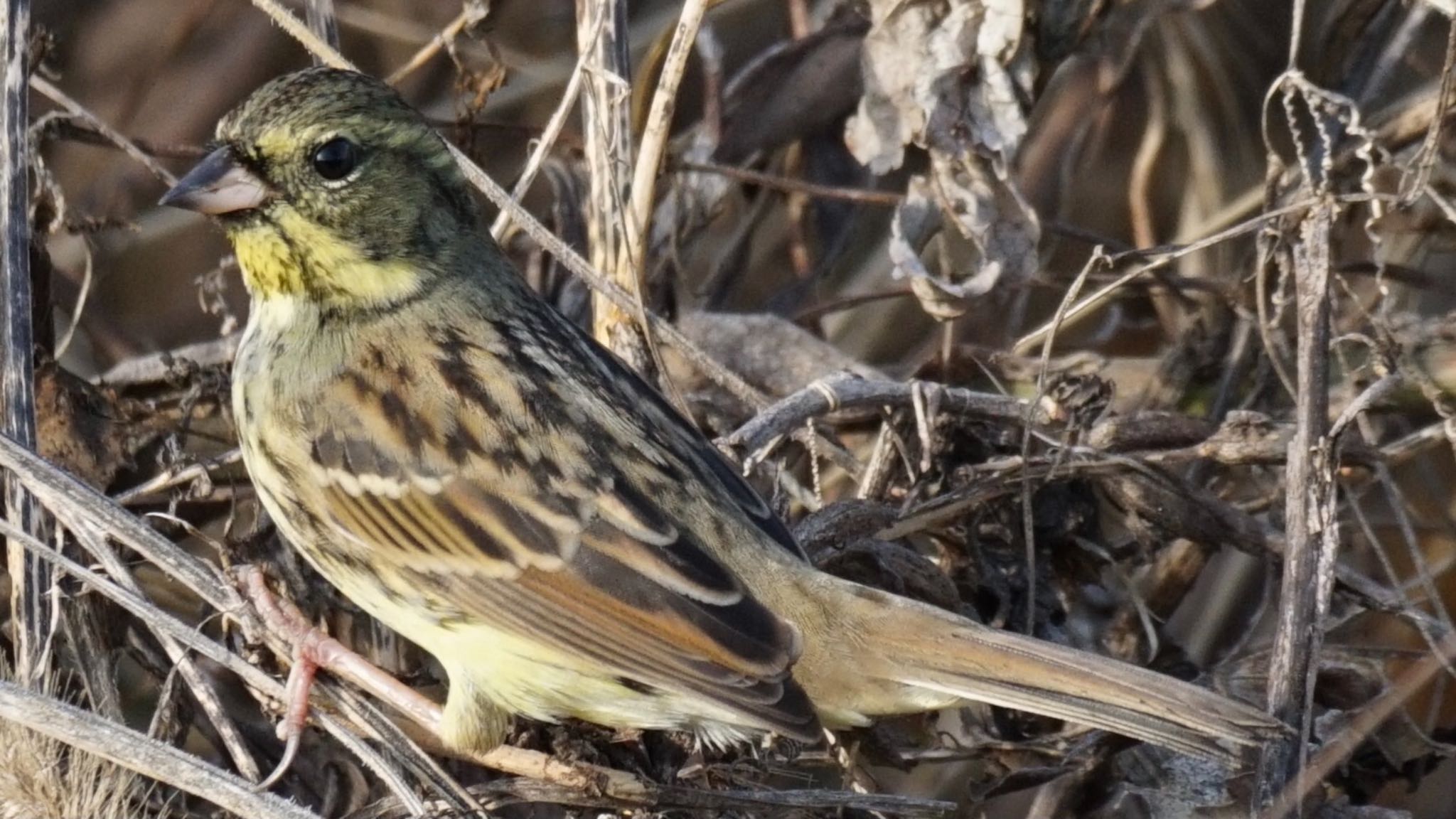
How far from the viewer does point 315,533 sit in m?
3.07

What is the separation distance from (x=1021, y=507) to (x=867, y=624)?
581 millimetres

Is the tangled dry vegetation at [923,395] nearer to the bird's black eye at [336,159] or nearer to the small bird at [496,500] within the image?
the small bird at [496,500]

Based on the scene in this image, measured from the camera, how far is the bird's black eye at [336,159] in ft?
10.0

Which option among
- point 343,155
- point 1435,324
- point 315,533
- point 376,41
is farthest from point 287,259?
point 376,41

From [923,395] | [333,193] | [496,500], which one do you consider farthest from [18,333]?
[923,395]

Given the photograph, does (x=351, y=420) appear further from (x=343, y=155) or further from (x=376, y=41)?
(x=376, y=41)

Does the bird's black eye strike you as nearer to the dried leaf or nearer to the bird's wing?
the bird's wing

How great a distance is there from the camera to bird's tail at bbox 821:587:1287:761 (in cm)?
267

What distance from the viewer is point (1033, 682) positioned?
2820 millimetres

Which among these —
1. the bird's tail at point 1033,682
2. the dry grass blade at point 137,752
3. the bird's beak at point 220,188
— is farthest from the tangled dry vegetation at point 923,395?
the bird's beak at point 220,188

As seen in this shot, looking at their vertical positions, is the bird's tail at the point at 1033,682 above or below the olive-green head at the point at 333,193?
below

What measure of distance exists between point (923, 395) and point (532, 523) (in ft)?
2.72

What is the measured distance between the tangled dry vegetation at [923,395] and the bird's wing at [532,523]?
0.22 meters

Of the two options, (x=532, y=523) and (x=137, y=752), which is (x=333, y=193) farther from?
(x=137, y=752)
